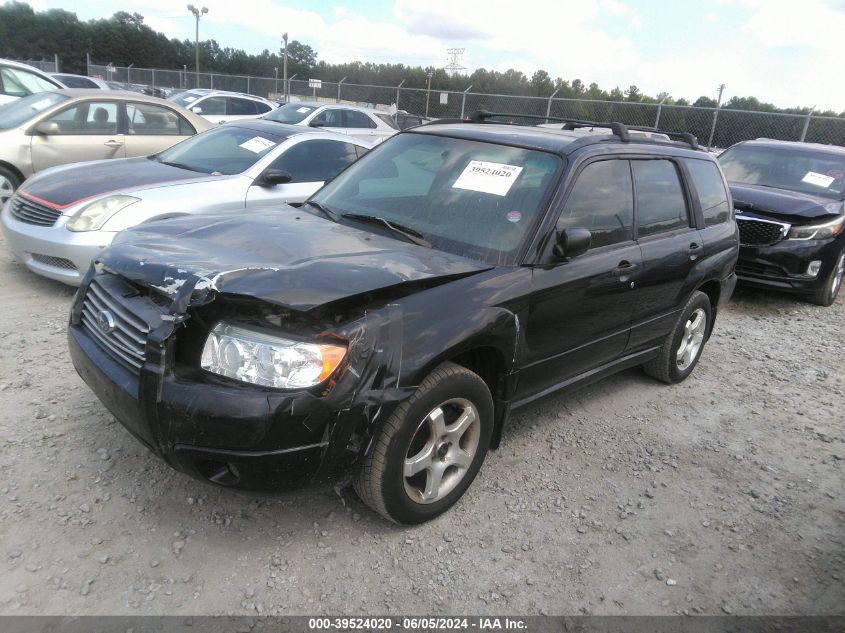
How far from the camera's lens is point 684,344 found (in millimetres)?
4875

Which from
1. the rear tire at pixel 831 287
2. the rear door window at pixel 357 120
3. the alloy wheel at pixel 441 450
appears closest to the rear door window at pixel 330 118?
the rear door window at pixel 357 120

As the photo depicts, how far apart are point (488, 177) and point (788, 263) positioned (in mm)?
5477

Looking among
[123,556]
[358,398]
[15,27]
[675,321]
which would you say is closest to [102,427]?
[123,556]

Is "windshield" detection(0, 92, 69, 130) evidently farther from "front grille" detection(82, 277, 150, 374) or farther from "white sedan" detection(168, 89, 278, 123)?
"white sedan" detection(168, 89, 278, 123)

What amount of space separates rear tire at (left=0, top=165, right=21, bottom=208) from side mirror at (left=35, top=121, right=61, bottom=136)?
0.57 metres

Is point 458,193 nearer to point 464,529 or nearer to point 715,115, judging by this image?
point 464,529

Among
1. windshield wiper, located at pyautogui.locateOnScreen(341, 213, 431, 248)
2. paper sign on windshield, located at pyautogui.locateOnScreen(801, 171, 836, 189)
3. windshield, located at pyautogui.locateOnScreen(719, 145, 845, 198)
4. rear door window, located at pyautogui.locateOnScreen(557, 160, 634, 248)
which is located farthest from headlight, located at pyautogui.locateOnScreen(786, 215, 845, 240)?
windshield wiper, located at pyautogui.locateOnScreen(341, 213, 431, 248)

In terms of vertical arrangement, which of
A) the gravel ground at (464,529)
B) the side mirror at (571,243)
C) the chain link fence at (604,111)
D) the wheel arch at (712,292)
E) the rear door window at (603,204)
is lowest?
the gravel ground at (464,529)

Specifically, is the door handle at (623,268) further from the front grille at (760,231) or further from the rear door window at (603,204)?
the front grille at (760,231)

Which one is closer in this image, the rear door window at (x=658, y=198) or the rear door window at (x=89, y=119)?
the rear door window at (x=658, y=198)

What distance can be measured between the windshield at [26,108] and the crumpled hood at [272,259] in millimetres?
5533

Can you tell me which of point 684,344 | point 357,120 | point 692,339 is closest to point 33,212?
point 684,344

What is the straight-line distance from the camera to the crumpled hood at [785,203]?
23.6 feet

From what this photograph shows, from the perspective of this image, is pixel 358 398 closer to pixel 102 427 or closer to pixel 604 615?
pixel 604 615
